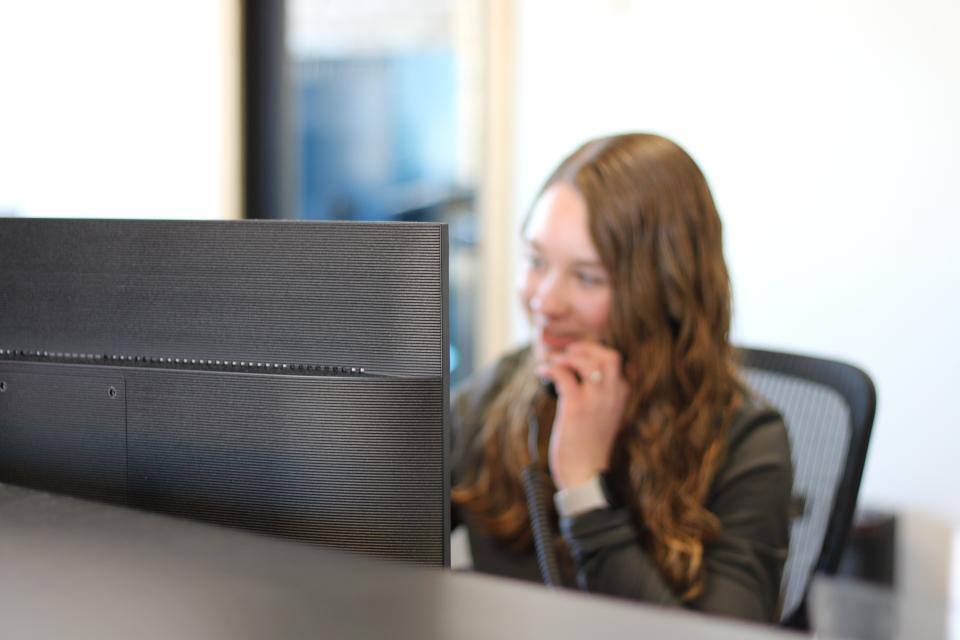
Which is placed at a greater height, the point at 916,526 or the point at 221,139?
the point at 221,139

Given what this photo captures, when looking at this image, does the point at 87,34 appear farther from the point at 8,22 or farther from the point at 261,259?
the point at 261,259

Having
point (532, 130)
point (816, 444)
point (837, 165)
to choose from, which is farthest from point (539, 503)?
point (532, 130)

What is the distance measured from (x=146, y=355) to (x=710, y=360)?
2.76 feet

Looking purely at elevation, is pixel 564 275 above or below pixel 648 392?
above

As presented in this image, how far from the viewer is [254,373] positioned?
0.65 meters

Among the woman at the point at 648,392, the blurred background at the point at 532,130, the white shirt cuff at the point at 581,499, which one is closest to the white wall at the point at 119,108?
the blurred background at the point at 532,130

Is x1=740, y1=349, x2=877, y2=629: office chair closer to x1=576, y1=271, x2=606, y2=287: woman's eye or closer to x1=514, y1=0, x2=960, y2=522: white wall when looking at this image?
x1=576, y1=271, x2=606, y2=287: woman's eye

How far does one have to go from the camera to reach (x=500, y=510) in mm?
1439

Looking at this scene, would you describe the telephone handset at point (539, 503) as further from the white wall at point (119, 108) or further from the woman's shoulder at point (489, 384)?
the white wall at point (119, 108)

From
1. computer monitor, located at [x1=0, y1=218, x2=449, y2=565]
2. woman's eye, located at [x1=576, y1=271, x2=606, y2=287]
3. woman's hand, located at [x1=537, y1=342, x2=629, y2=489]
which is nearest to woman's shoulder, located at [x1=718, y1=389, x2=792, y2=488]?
woman's hand, located at [x1=537, y1=342, x2=629, y2=489]

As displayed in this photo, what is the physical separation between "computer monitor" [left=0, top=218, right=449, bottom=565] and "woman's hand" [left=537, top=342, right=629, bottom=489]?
682 millimetres

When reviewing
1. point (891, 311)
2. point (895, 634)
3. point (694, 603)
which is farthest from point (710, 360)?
point (895, 634)

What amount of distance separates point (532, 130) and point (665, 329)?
1.84 m

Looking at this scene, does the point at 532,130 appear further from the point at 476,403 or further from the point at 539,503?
the point at 539,503
